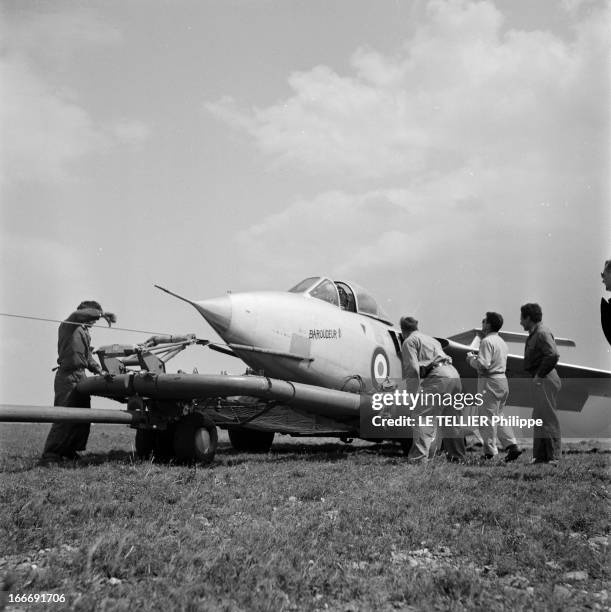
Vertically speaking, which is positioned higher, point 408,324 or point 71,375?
point 408,324

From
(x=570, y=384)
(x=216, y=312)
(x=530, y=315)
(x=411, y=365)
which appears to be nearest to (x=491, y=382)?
(x=530, y=315)

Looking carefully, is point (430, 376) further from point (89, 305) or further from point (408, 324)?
point (89, 305)

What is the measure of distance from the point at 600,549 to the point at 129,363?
18.9ft

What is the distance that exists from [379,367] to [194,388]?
171 inches

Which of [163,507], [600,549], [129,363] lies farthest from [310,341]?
[600,549]

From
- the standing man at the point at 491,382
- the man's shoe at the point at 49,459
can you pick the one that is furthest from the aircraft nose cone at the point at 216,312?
the standing man at the point at 491,382

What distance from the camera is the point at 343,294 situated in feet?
34.2

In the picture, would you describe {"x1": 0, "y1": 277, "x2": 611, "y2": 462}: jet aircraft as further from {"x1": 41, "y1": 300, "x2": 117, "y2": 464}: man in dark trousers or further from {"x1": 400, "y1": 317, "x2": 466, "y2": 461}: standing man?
{"x1": 400, "y1": 317, "x2": 466, "y2": 461}: standing man

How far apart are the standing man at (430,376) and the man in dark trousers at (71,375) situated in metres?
4.24

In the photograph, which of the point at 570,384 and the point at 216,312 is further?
the point at 570,384

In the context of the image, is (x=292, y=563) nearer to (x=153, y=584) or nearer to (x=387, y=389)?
(x=153, y=584)

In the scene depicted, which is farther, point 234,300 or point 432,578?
point 234,300

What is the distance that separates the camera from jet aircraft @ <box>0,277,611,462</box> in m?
6.98

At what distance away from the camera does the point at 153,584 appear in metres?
2.78
